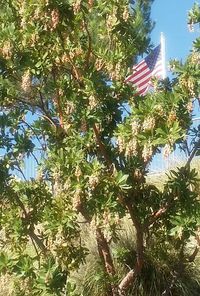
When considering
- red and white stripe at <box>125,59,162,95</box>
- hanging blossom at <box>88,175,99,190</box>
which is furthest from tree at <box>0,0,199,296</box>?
red and white stripe at <box>125,59,162,95</box>

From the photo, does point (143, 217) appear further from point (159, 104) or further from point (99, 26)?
point (99, 26)

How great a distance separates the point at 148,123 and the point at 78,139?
0.71m

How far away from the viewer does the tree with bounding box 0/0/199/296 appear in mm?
4469

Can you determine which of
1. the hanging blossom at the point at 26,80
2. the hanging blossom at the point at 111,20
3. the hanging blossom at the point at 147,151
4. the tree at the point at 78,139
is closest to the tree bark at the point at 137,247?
the tree at the point at 78,139

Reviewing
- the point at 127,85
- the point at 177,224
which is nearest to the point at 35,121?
the point at 127,85

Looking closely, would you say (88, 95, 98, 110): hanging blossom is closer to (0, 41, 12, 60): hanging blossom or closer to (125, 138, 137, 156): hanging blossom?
(125, 138, 137, 156): hanging blossom

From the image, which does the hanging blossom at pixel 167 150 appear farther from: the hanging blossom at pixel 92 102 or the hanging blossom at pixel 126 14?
the hanging blossom at pixel 126 14

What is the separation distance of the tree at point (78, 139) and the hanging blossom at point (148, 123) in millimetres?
12

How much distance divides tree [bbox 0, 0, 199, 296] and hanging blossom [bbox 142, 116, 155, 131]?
0.01m

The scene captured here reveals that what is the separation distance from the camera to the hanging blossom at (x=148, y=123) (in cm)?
436

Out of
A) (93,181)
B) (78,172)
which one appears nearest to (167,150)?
(93,181)

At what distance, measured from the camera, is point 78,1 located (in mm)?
4484

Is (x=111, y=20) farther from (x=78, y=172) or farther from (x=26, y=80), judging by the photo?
(x=78, y=172)

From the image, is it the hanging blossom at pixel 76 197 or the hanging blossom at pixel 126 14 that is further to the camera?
the hanging blossom at pixel 126 14
